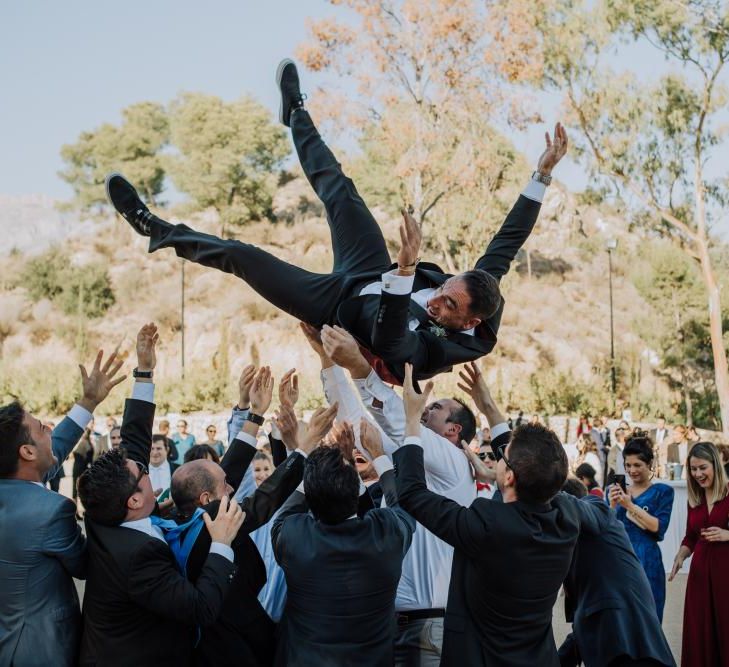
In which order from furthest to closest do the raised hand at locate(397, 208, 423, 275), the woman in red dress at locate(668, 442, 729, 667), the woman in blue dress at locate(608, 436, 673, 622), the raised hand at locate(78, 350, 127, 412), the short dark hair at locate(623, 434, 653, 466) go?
the short dark hair at locate(623, 434, 653, 466), the woman in blue dress at locate(608, 436, 673, 622), the woman in red dress at locate(668, 442, 729, 667), the raised hand at locate(78, 350, 127, 412), the raised hand at locate(397, 208, 423, 275)

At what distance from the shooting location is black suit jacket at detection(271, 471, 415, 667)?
3.47m

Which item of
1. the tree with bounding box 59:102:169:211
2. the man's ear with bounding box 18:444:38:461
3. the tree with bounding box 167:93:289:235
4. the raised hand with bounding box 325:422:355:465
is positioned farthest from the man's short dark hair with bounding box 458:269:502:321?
the tree with bounding box 59:102:169:211

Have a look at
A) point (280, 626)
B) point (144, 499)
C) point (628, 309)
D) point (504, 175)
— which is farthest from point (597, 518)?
point (628, 309)

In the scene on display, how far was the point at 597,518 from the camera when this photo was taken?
13.9 ft

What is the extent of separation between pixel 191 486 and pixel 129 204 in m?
2.51

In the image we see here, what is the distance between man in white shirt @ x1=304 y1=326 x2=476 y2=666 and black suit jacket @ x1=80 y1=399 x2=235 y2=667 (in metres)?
1.06

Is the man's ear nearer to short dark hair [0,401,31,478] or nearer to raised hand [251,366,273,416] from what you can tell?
short dark hair [0,401,31,478]

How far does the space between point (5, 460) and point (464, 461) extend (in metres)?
2.05

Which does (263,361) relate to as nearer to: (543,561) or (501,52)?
(501,52)

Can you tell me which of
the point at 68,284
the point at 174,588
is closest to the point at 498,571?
the point at 174,588

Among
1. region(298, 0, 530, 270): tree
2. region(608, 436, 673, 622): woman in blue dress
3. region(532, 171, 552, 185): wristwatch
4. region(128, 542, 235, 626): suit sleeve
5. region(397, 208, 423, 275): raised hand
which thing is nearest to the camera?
region(128, 542, 235, 626): suit sleeve

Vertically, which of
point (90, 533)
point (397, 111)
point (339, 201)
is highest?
point (397, 111)

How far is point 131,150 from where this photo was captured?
58000 mm

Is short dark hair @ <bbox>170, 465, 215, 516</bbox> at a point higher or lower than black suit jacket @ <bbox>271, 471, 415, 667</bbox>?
higher
